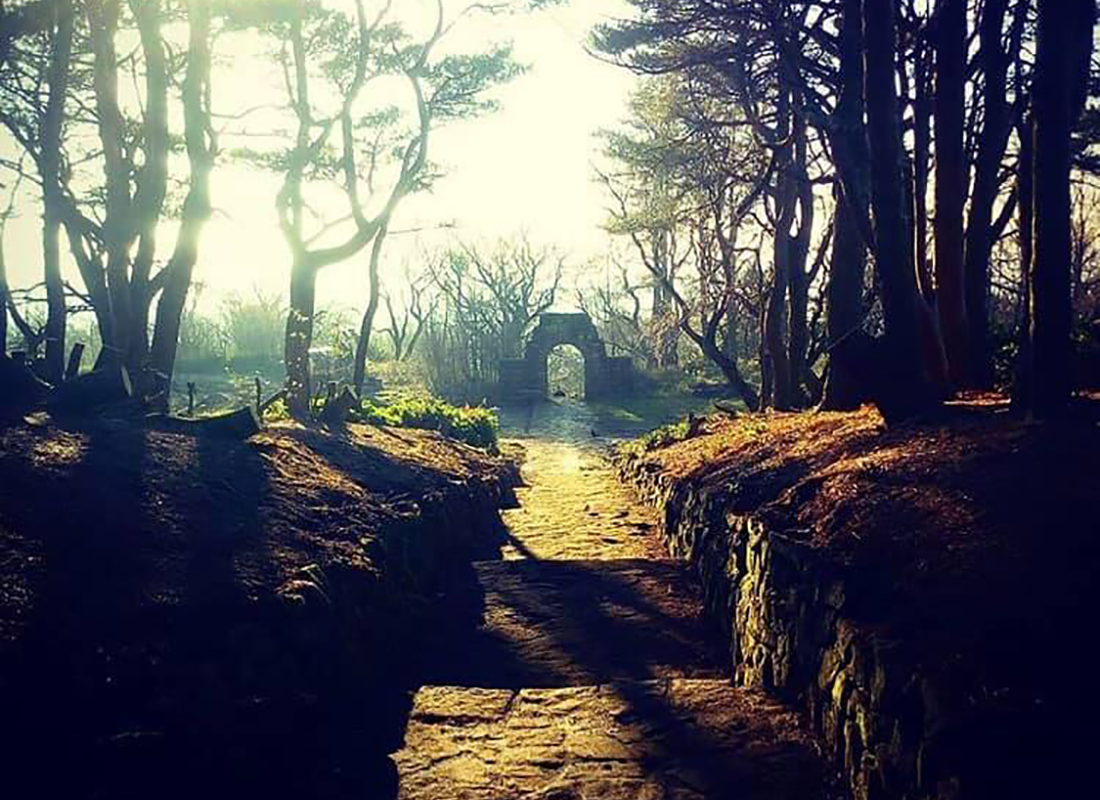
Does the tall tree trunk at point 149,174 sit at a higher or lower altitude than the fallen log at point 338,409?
higher

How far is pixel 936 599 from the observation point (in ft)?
10.4

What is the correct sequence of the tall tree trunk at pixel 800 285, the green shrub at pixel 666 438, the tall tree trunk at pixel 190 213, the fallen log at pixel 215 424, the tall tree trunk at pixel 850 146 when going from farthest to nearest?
1. the green shrub at pixel 666 438
2. the tall tree trunk at pixel 800 285
3. the tall tree trunk at pixel 190 213
4. the tall tree trunk at pixel 850 146
5. the fallen log at pixel 215 424

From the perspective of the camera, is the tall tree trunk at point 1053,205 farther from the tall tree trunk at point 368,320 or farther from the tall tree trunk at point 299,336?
the tall tree trunk at point 368,320

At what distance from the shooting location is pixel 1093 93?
1130cm

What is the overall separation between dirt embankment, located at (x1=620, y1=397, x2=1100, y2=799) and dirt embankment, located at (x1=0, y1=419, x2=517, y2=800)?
2049 mm

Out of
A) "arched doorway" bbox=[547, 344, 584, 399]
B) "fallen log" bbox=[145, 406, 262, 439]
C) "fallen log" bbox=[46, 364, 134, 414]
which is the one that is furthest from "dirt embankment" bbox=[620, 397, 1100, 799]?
"arched doorway" bbox=[547, 344, 584, 399]

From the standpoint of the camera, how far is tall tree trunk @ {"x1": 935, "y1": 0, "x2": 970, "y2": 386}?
281 inches

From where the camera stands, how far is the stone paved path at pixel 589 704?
12.0 feet

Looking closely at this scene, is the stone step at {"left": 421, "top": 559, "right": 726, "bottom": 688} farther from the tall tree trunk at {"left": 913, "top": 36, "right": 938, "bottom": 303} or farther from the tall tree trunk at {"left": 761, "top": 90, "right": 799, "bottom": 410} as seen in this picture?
the tall tree trunk at {"left": 761, "top": 90, "right": 799, "bottom": 410}

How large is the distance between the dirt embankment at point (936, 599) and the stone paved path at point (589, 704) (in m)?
0.31

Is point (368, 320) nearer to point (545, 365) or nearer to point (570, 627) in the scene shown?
point (545, 365)

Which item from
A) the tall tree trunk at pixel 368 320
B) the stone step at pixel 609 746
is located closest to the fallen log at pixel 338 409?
the stone step at pixel 609 746

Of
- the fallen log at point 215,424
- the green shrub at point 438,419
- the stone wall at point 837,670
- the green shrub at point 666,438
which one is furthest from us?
the green shrub at point 666,438

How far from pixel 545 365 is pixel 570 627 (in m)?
30.7
